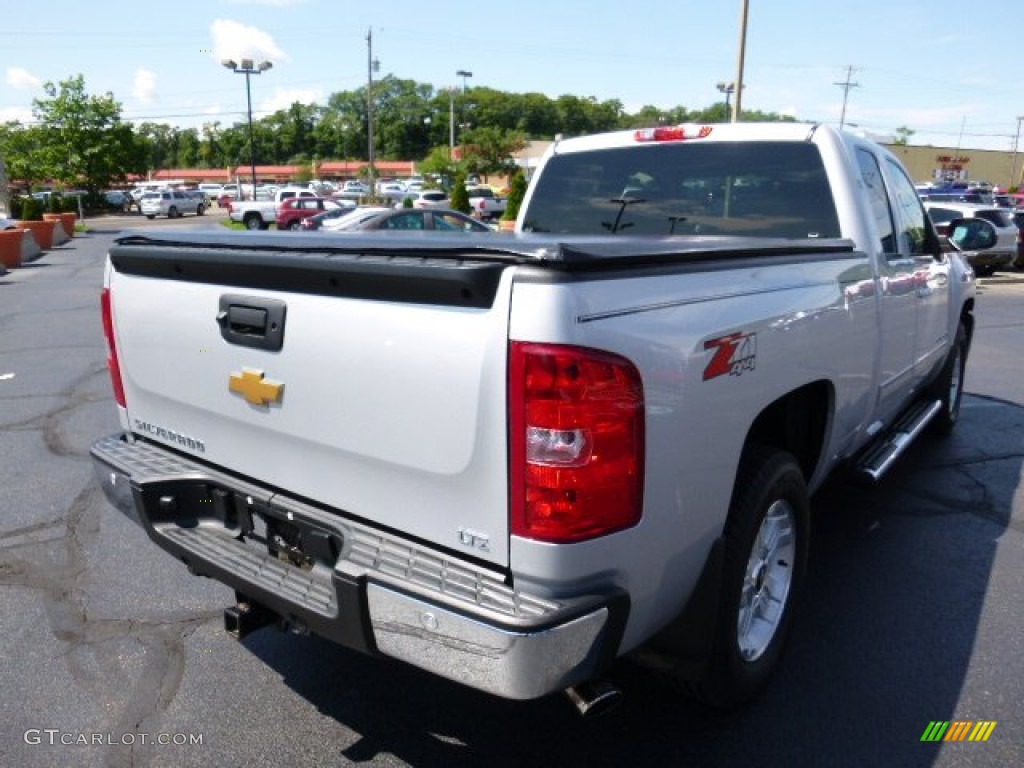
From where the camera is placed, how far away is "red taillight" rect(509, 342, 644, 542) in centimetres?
184

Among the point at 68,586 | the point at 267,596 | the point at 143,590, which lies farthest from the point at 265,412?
the point at 68,586

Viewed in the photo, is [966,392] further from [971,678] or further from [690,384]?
[690,384]

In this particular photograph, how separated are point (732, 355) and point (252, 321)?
1439 millimetres

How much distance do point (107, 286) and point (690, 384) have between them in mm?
2322

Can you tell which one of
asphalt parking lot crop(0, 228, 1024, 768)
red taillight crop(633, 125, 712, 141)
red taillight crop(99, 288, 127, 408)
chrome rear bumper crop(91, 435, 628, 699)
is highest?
red taillight crop(633, 125, 712, 141)

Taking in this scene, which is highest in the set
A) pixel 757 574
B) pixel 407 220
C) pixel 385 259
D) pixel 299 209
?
pixel 385 259

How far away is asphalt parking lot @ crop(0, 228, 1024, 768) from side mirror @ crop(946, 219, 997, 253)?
1.90 m

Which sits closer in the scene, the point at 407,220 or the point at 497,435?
the point at 497,435

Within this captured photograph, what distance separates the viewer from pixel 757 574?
2.85 meters

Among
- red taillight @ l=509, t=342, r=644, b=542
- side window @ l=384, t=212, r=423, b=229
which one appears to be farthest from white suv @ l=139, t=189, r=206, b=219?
red taillight @ l=509, t=342, r=644, b=542

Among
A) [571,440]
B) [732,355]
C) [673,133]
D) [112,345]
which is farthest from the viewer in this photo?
[673,133]

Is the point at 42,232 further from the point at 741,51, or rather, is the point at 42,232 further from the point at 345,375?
the point at 345,375

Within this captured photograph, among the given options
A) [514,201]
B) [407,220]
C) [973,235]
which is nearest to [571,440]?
[973,235]

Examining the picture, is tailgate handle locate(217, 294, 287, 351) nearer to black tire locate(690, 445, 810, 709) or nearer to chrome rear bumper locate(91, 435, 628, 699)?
chrome rear bumper locate(91, 435, 628, 699)
